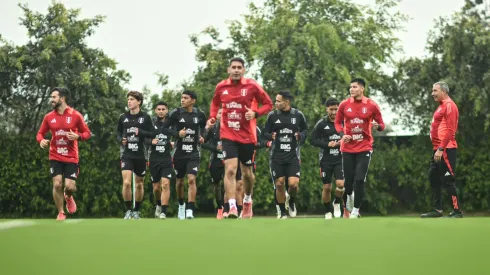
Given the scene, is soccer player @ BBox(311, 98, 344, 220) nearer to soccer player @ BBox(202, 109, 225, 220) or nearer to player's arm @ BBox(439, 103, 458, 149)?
soccer player @ BBox(202, 109, 225, 220)

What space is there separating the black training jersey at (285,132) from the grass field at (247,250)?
767 centimetres

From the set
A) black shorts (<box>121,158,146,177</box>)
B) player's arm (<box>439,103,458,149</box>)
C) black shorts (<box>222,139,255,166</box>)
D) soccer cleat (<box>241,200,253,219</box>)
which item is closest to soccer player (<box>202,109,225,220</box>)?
black shorts (<box>121,158,146,177</box>)

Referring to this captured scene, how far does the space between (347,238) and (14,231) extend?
318cm

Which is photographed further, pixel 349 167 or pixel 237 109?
pixel 349 167

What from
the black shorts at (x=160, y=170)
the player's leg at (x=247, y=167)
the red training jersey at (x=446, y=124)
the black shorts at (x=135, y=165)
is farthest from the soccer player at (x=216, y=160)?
the red training jersey at (x=446, y=124)

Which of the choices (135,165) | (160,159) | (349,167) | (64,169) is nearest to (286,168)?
(349,167)

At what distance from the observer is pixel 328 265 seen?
5.79m

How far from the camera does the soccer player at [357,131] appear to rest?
48.9 feet

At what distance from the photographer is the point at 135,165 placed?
17.5 metres

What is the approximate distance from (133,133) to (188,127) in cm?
112

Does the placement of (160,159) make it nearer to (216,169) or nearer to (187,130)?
(187,130)

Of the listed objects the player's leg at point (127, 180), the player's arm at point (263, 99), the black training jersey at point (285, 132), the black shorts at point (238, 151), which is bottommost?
the player's leg at point (127, 180)

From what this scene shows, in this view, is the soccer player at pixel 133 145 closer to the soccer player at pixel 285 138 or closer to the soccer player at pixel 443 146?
the soccer player at pixel 285 138

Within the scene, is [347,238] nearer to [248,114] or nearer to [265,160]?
[248,114]
